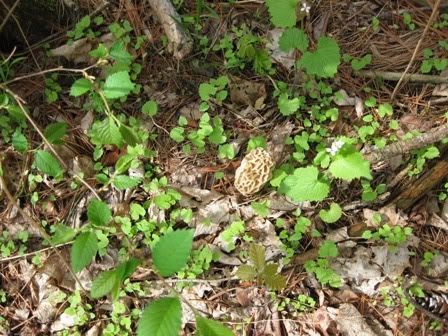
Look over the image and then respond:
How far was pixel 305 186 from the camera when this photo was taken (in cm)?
241

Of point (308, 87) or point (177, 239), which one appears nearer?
point (177, 239)

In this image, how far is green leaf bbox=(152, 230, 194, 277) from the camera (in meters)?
1.32

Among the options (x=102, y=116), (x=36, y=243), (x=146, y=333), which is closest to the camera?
(x=146, y=333)

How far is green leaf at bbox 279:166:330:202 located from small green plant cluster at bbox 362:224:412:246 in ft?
1.48

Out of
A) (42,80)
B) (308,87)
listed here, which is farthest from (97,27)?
(308,87)

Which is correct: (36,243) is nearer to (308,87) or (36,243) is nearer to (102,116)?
(102,116)

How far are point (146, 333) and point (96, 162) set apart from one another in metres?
1.65

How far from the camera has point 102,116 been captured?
2824mm

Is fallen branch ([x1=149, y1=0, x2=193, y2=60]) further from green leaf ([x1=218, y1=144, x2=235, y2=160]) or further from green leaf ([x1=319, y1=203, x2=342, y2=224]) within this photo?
green leaf ([x1=319, y1=203, x2=342, y2=224])

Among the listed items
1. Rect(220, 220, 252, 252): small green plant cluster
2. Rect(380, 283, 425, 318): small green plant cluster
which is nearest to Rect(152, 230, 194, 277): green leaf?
Rect(220, 220, 252, 252): small green plant cluster

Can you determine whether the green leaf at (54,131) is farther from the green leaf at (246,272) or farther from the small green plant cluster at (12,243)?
the green leaf at (246,272)

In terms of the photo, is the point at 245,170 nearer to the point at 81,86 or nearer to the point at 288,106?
the point at 288,106

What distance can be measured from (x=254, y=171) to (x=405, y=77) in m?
1.19

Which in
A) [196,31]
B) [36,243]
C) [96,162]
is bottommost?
[36,243]
